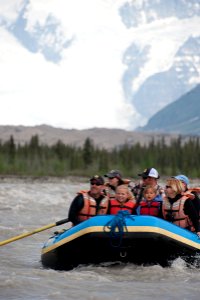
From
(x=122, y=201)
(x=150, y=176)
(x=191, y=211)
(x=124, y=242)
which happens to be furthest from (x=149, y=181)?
(x=124, y=242)

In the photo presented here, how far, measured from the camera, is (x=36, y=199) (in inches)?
1730

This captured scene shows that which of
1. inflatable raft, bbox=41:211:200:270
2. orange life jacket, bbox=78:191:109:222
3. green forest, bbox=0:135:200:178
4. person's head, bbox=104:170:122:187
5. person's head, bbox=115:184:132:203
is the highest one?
person's head, bbox=104:170:122:187

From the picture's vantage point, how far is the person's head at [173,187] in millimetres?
16531

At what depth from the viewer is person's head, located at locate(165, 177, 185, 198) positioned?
54.2 ft

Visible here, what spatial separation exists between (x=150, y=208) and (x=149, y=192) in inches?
13.6

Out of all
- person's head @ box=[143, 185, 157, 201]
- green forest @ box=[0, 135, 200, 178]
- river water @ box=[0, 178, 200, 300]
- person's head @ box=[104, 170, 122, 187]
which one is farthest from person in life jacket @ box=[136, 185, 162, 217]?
green forest @ box=[0, 135, 200, 178]

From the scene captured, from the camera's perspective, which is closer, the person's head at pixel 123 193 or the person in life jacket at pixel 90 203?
the person's head at pixel 123 193

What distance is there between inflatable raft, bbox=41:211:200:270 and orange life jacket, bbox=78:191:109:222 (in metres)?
0.71

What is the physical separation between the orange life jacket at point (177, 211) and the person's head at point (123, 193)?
0.79 meters

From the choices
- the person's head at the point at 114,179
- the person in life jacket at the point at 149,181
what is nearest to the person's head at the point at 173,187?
the person in life jacket at the point at 149,181

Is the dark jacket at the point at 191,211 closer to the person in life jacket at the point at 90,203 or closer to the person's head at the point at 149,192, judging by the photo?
the person's head at the point at 149,192

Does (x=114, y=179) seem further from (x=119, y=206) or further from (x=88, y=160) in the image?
(x=88, y=160)

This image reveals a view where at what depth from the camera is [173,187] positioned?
16.5 m

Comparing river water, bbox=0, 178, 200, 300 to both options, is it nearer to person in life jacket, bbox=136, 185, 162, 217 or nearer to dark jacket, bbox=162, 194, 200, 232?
dark jacket, bbox=162, 194, 200, 232
